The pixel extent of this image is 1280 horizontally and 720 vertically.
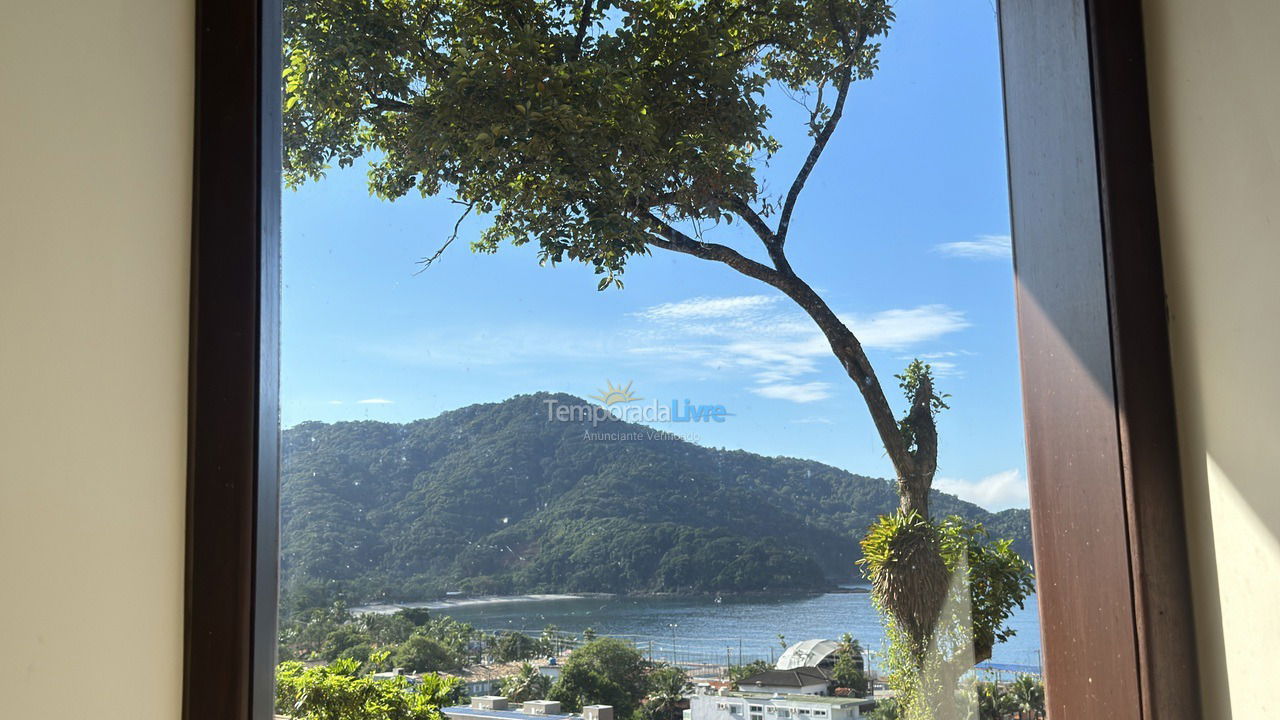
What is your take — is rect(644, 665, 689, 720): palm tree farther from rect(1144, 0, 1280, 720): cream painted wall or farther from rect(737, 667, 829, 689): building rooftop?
rect(1144, 0, 1280, 720): cream painted wall

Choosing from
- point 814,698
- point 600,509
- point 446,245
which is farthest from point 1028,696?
point 446,245

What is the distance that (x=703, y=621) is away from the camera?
4.63 ft

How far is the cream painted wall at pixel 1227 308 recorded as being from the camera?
837 millimetres

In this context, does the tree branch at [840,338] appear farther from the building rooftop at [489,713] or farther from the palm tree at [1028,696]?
the building rooftop at [489,713]

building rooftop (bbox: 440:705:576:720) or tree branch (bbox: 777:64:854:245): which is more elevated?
tree branch (bbox: 777:64:854:245)

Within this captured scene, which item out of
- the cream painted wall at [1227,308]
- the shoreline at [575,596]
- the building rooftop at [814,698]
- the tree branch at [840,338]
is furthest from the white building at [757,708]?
the cream painted wall at [1227,308]

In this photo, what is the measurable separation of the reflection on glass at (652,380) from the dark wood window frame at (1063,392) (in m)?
→ 0.25

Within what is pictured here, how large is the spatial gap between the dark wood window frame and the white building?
391mm

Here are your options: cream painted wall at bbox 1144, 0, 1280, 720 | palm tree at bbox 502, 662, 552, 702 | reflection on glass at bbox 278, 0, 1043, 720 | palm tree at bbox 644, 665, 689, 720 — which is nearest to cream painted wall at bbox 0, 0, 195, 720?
reflection on glass at bbox 278, 0, 1043, 720

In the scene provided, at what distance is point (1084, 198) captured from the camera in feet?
3.40

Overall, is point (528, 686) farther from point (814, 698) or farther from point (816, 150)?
point (816, 150)

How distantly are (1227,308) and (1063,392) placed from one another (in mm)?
217

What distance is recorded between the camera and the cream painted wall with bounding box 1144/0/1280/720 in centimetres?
84

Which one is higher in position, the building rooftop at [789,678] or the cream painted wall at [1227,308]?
the cream painted wall at [1227,308]
